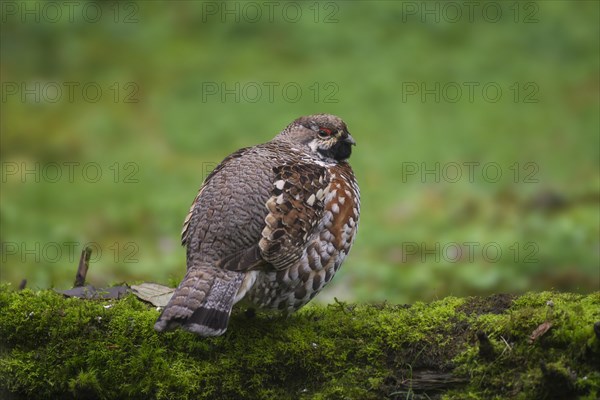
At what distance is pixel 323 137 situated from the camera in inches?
262

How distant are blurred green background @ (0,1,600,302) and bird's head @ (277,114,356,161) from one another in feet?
11.1

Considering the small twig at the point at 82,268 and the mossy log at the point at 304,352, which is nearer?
the mossy log at the point at 304,352

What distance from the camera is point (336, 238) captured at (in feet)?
19.3

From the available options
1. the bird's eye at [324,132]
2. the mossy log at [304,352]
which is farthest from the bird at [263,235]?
Answer: the bird's eye at [324,132]

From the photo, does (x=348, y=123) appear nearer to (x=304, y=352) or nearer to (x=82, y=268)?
(x=82, y=268)

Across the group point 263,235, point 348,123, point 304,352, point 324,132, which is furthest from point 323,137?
point 348,123

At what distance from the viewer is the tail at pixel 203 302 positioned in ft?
15.4

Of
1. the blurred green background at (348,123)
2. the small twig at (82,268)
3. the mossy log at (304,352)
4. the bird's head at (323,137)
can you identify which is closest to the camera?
the mossy log at (304,352)

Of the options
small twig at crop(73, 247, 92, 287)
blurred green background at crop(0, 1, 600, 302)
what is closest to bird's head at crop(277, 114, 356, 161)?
small twig at crop(73, 247, 92, 287)

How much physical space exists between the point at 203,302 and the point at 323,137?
2.28 metres

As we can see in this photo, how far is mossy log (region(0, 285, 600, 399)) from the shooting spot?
15.4ft

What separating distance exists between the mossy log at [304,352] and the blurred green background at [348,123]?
13.9 ft

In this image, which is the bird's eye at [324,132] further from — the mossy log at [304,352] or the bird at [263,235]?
the mossy log at [304,352]

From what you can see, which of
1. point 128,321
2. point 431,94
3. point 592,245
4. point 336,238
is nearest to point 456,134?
point 431,94
